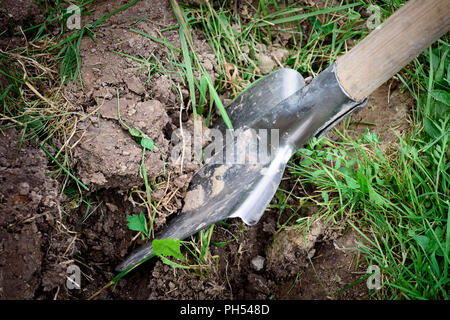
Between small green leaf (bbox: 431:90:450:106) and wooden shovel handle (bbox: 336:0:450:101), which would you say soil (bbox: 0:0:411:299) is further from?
wooden shovel handle (bbox: 336:0:450:101)

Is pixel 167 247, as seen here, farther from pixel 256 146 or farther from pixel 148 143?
pixel 256 146

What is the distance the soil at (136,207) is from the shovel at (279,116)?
0.49 feet

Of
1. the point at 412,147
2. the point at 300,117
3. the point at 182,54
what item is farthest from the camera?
the point at 182,54

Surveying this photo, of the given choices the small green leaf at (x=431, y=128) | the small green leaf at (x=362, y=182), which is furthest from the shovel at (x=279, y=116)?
the small green leaf at (x=431, y=128)

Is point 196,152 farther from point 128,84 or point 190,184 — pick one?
point 128,84

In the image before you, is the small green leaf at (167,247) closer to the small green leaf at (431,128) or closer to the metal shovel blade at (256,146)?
the metal shovel blade at (256,146)

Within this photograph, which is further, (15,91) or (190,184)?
(190,184)

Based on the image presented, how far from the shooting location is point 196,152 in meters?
1.67

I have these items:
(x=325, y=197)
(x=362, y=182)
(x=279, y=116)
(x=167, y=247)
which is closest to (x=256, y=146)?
(x=279, y=116)

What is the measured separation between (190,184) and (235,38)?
884mm

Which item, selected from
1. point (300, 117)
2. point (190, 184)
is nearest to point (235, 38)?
point (300, 117)

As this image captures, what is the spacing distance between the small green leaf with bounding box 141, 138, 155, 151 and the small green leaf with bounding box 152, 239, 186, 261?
0.43 meters

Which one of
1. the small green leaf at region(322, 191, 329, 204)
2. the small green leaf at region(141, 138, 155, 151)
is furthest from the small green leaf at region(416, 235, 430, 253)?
the small green leaf at region(141, 138, 155, 151)

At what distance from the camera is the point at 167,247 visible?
4.65 ft
